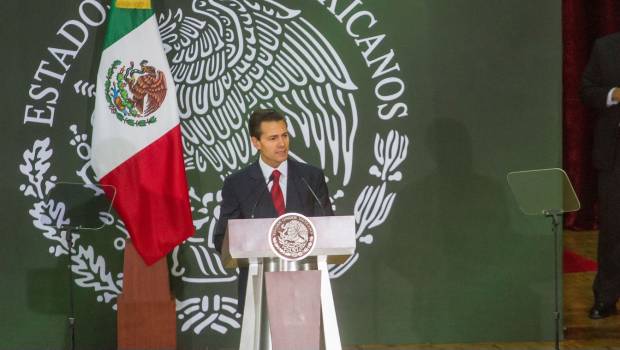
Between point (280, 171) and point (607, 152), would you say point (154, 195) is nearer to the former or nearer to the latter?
point (280, 171)

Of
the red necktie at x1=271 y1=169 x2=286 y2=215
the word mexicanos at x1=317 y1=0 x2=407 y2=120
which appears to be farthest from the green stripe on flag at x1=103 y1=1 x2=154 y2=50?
the red necktie at x1=271 y1=169 x2=286 y2=215

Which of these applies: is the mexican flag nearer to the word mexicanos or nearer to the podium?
the word mexicanos

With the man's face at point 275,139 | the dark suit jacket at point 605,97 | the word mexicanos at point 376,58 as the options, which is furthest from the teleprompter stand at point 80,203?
the dark suit jacket at point 605,97

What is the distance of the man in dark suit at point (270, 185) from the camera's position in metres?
3.95

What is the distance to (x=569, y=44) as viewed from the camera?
8.24 m

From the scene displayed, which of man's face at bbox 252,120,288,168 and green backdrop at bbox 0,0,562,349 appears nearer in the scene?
man's face at bbox 252,120,288,168

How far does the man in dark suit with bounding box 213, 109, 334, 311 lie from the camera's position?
3.95 m

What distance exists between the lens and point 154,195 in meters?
4.88

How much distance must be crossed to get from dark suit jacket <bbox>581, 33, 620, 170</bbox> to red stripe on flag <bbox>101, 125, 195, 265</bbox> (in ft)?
8.02

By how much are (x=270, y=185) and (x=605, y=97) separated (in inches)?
90.5

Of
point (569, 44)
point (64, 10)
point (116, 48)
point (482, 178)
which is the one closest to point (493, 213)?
point (482, 178)

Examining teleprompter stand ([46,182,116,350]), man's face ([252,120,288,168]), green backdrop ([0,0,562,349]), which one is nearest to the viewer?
man's face ([252,120,288,168])

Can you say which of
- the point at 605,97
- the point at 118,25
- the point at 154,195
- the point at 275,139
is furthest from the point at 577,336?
the point at 118,25

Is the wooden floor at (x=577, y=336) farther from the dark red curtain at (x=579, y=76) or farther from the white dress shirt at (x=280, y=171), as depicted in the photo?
the dark red curtain at (x=579, y=76)
